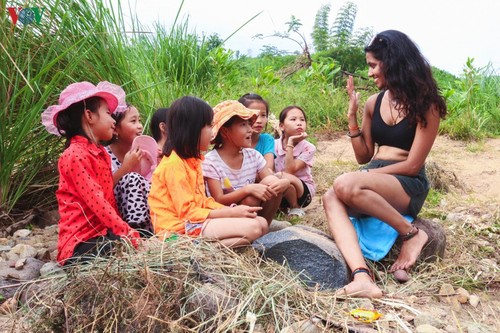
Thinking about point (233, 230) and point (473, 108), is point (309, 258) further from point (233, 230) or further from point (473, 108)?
point (473, 108)

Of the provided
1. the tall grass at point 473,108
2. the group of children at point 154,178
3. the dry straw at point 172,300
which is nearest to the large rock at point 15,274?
the group of children at point 154,178

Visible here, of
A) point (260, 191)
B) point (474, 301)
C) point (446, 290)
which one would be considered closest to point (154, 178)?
point (260, 191)

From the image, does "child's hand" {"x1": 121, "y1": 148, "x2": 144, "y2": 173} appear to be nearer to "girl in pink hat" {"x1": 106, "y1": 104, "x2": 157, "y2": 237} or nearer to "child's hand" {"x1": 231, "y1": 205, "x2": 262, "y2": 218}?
"girl in pink hat" {"x1": 106, "y1": 104, "x2": 157, "y2": 237}

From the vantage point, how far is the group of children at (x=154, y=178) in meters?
2.79

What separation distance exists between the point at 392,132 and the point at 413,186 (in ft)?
1.10

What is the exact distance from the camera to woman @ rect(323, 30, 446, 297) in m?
3.07

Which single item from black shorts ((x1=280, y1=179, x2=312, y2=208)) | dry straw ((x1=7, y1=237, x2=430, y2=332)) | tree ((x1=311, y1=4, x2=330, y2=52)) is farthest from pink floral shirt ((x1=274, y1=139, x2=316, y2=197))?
tree ((x1=311, y1=4, x2=330, y2=52))

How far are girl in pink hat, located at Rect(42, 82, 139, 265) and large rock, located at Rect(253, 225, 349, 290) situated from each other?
71 cm

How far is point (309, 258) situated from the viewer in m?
2.89

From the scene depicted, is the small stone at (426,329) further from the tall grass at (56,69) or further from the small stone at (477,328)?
the tall grass at (56,69)

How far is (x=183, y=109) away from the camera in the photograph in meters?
2.98

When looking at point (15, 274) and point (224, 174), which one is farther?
point (224, 174)

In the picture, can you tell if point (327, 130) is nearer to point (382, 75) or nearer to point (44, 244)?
point (382, 75)

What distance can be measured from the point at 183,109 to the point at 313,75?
6234mm
